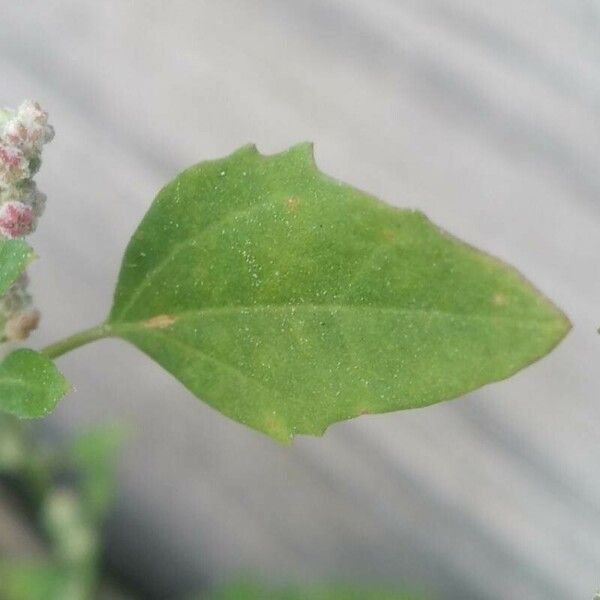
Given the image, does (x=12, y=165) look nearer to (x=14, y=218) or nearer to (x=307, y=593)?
(x=14, y=218)

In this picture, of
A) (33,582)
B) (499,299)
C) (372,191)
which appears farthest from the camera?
(372,191)

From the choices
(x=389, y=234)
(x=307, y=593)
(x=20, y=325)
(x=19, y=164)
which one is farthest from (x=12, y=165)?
(x=307, y=593)

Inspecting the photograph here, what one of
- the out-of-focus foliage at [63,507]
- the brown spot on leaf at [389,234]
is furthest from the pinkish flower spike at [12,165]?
the out-of-focus foliage at [63,507]

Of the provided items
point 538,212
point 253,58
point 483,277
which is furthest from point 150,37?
point 483,277

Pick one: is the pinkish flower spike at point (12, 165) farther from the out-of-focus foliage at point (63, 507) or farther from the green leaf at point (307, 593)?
the green leaf at point (307, 593)

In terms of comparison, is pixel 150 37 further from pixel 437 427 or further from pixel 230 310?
pixel 230 310
